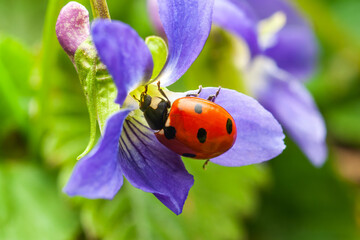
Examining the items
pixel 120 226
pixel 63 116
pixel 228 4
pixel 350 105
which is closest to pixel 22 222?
pixel 120 226

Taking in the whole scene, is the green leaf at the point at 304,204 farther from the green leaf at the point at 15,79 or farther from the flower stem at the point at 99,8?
the flower stem at the point at 99,8

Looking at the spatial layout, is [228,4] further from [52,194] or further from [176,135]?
[52,194]

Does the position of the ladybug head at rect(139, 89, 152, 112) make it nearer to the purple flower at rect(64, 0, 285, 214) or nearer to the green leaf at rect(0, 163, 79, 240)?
the purple flower at rect(64, 0, 285, 214)

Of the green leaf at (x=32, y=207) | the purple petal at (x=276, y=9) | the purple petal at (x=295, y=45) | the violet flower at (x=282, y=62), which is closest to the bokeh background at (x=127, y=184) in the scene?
the green leaf at (x=32, y=207)

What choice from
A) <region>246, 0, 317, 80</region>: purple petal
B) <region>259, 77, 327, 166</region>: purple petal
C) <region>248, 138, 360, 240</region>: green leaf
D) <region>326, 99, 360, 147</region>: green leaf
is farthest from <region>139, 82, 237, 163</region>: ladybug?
<region>326, 99, 360, 147</region>: green leaf

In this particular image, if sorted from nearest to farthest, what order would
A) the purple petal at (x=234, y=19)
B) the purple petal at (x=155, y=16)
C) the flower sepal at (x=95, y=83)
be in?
the flower sepal at (x=95, y=83)
the purple petal at (x=234, y=19)
the purple petal at (x=155, y=16)

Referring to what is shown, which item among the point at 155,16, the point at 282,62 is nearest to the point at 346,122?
the point at 282,62
